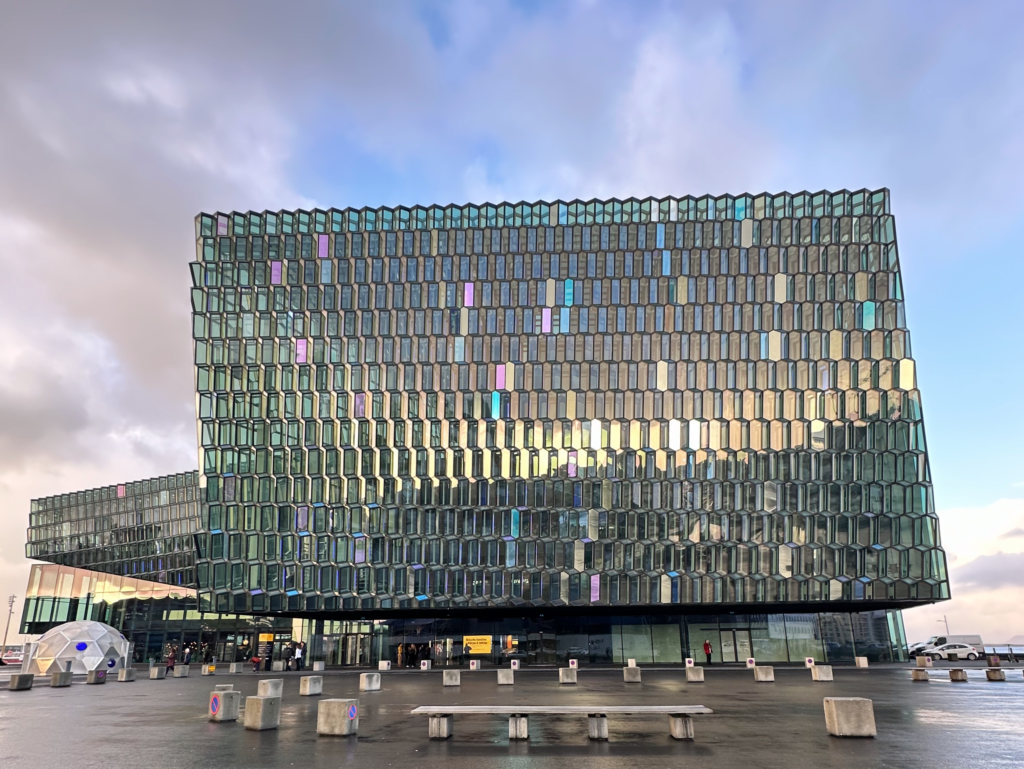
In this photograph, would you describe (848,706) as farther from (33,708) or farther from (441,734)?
(33,708)

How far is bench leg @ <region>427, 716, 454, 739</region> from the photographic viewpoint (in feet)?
51.5

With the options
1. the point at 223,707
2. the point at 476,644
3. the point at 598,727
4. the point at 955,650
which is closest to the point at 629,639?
the point at 476,644

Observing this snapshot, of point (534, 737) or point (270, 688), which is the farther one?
point (270, 688)

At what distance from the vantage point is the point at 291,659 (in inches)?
2346

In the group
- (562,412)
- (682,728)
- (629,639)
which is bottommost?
(682,728)

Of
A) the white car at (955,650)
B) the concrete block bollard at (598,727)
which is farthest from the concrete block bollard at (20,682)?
the white car at (955,650)

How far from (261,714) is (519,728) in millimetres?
5510

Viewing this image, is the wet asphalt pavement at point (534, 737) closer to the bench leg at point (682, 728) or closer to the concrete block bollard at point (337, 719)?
the bench leg at point (682, 728)

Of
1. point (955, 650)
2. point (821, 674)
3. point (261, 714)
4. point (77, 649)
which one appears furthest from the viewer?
point (955, 650)

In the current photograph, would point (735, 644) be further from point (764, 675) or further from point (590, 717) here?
point (590, 717)

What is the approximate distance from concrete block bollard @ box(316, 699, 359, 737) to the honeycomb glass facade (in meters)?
40.5

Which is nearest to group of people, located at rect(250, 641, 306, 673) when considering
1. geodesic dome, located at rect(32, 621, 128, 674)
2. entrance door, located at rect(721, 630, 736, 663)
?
geodesic dome, located at rect(32, 621, 128, 674)

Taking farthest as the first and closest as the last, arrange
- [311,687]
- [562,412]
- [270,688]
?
[562,412]
[311,687]
[270,688]

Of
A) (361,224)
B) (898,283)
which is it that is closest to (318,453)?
(361,224)
